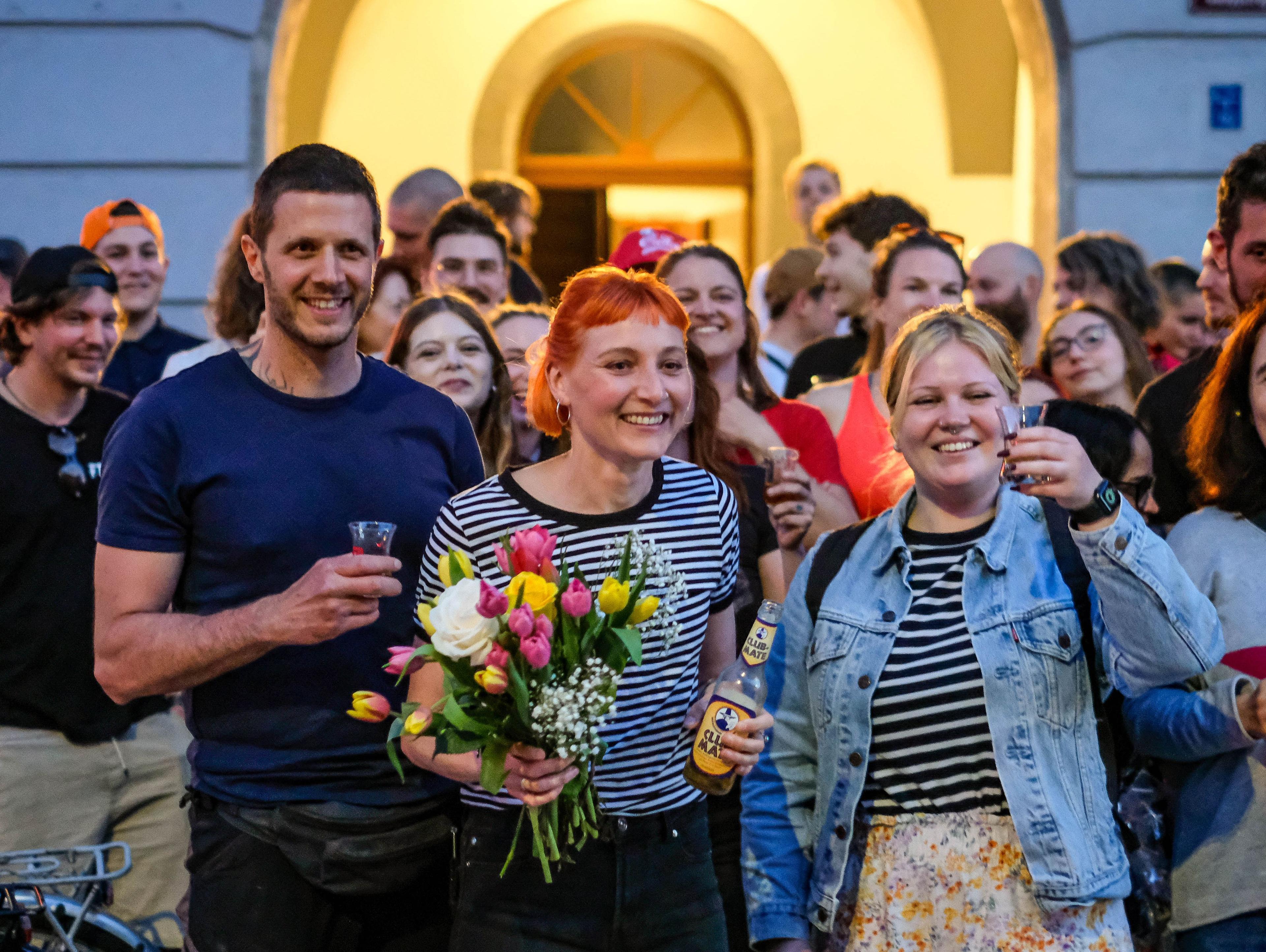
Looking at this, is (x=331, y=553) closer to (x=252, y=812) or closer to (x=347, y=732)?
(x=347, y=732)

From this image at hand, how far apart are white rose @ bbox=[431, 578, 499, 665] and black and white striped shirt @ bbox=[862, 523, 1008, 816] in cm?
85

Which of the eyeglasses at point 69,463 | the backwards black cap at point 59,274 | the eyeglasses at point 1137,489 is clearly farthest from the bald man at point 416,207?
the eyeglasses at point 1137,489

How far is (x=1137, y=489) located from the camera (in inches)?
137

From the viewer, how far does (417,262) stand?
6359mm

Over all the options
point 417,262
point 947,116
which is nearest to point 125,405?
point 417,262

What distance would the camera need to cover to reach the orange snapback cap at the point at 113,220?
20.1 feet

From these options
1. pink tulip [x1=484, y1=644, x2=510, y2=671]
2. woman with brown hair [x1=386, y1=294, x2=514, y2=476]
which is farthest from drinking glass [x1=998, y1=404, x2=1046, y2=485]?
woman with brown hair [x1=386, y1=294, x2=514, y2=476]

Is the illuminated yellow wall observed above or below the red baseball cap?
above

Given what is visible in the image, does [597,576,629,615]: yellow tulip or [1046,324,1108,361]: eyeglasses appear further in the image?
[1046,324,1108,361]: eyeglasses

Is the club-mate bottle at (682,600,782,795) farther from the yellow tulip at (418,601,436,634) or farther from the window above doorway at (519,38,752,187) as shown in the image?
the window above doorway at (519,38,752,187)

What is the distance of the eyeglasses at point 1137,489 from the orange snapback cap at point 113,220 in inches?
176

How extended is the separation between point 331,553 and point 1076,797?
1.56 metres

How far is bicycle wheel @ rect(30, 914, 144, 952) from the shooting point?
3758 mm

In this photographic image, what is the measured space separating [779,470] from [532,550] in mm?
1400
